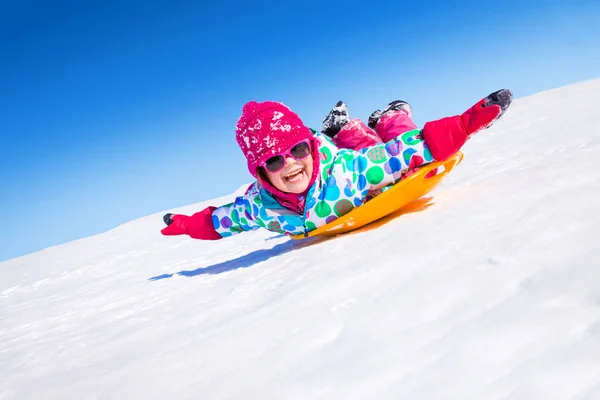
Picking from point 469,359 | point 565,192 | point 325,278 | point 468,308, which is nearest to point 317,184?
point 325,278

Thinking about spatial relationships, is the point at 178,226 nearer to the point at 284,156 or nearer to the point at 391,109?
the point at 284,156

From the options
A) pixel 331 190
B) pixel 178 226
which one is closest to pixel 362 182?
pixel 331 190

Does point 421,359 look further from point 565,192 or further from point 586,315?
point 565,192

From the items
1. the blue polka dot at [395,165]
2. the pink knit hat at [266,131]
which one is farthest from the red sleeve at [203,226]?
the blue polka dot at [395,165]

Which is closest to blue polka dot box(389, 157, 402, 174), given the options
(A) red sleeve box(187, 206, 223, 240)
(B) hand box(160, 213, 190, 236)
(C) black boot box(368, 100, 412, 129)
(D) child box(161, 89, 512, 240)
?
(D) child box(161, 89, 512, 240)

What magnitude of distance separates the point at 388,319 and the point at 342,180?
1.37 metres

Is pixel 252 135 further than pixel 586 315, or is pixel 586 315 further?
pixel 252 135

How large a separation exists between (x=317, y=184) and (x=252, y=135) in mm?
475

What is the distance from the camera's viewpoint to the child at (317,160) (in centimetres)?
216

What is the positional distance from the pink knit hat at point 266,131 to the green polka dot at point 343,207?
42 cm

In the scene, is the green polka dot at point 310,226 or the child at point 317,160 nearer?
the child at point 317,160

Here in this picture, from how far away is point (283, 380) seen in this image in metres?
0.97

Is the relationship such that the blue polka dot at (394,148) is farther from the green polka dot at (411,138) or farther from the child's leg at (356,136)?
the child's leg at (356,136)

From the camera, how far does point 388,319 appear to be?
3.59ft
